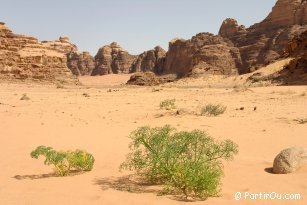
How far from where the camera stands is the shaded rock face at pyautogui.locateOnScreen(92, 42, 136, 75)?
9344 centimetres

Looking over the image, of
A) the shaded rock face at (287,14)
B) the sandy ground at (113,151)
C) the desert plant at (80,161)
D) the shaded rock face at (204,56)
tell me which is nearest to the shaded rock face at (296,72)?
the sandy ground at (113,151)

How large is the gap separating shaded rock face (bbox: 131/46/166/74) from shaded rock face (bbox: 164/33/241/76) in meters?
12.2

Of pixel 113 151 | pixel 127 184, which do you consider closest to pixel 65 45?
pixel 113 151

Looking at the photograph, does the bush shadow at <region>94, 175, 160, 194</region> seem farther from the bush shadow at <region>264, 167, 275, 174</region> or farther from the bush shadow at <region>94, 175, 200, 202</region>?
the bush shadow at <region>264, 167, 275, 174</region>

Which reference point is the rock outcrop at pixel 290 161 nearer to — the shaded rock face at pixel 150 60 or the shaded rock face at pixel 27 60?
the shaded rock face at pixel 27 60

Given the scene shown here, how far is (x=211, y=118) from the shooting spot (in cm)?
1063

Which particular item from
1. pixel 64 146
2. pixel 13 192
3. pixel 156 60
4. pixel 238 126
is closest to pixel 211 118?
pixel 238 126

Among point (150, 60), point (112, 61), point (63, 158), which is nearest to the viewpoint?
point (63, 158)

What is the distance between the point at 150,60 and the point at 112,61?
539 inches

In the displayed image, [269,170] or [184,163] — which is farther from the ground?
[184,163]

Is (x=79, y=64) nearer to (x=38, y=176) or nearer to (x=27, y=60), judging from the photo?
(x=27, y=60)

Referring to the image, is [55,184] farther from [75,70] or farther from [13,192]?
[75,70]

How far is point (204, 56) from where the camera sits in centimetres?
5434

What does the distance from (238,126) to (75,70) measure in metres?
Answer: 89.6
